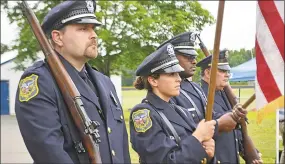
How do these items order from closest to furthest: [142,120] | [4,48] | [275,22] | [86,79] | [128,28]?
[275,22], [86,79], [142,120], [128,28], [4,48]

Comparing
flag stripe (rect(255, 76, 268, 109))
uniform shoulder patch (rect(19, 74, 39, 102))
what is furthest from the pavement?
flag stripe (rect(255, 76, 268, 109))

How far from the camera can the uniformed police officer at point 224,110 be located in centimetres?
449

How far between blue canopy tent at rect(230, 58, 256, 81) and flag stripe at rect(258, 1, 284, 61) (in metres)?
2.64

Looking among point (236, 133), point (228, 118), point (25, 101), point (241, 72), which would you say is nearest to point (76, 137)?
point (25, 101)

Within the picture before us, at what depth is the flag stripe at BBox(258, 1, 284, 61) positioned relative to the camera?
2.62 m

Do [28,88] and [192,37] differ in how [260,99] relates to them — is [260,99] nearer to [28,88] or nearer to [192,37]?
[28,88]

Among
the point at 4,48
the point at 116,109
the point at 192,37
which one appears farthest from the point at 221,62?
the point at 4,48

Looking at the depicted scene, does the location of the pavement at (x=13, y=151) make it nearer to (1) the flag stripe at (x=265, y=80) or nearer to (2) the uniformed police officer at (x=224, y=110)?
(2) the uniformed police officer at (x=224, y=110)

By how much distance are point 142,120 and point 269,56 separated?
3.39ft

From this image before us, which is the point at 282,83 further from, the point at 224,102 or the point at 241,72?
the point at 241,72

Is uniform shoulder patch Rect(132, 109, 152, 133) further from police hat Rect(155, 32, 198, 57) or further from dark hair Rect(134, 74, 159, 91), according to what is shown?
police hat Rect(155, 32, 198, 57)

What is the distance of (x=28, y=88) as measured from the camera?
2.69m

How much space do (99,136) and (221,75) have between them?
2.34 m

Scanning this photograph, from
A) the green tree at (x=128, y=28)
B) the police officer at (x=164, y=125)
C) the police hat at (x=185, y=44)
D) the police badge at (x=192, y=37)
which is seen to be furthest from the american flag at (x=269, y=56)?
the green tree at (x=128, y=28)
